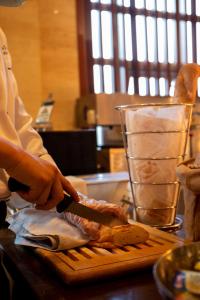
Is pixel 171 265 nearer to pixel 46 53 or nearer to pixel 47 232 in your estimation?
pixel 47 232

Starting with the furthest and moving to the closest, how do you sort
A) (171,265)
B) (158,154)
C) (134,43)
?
1. (134,43)
2. (158,154)
3. (171,265)

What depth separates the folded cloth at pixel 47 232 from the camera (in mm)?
625

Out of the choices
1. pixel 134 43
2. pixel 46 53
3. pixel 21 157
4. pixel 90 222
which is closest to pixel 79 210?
pixel 90 222

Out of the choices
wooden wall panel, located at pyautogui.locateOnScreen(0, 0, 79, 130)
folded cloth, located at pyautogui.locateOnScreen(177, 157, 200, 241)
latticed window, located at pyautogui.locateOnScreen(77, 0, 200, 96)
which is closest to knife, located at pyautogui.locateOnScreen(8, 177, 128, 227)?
folded cloth, located at pyautogui.locateOnScreen(177, 157, 200, 241)

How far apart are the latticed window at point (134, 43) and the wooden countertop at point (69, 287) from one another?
12.4 ft

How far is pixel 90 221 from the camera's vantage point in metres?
0.66

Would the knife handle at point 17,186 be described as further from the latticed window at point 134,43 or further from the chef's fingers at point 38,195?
the latticed window at point 134,43

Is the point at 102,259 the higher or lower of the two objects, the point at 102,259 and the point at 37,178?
the lower

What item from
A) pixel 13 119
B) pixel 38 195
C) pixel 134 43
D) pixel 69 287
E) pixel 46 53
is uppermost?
pixel 134 43

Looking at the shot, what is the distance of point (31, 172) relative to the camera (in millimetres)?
562

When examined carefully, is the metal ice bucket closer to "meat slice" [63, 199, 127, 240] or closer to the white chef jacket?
"meat slice" [63, 199, 127, 240]

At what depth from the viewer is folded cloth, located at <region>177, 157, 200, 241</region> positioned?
0.57 m

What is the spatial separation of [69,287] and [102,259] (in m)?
0.08

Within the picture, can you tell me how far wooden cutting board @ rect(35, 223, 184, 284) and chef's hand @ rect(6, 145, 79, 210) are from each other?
0.09 meters
